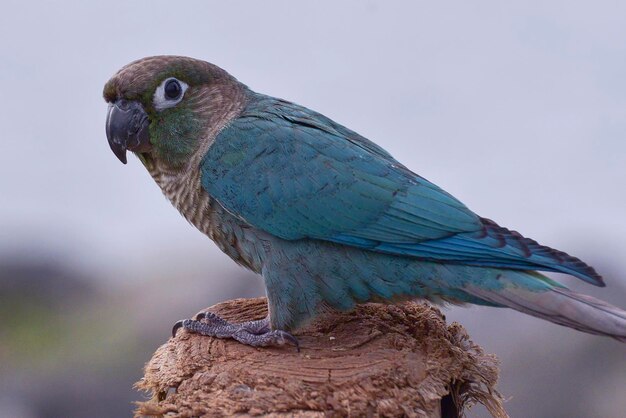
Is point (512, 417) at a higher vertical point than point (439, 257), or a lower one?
lower

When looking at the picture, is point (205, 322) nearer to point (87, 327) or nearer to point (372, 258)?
point (372, 258)

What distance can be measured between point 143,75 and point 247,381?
184 cm

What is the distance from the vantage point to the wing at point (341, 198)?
12.9 ft

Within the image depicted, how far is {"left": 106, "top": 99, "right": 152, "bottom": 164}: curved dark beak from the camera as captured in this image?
14.6 feet

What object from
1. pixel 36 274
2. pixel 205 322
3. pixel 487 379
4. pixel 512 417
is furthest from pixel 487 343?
pixel 36 274

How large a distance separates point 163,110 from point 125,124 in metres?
0.23

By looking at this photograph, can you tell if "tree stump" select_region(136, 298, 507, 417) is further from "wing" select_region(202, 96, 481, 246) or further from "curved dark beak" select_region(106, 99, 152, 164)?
"curved dark beak" select_region(106, 99, 152, 164)

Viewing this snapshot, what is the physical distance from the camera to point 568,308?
3.62m

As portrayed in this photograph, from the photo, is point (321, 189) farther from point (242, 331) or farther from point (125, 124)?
point (125, 124)

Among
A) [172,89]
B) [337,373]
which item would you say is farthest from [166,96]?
[337,373]

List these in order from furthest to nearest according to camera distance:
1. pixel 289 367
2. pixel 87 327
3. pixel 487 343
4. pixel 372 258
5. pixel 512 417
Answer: pixel 87 327 < pixel 487 343 < pixel 512 417 < pixel 372 258 < pixel 289 367

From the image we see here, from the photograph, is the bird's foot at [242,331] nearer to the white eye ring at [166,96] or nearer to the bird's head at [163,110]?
the bird's head at [163,110]

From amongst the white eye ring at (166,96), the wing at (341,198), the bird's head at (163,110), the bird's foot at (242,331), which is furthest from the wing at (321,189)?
the bird's foot at (242,331)

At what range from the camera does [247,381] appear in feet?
12.2
